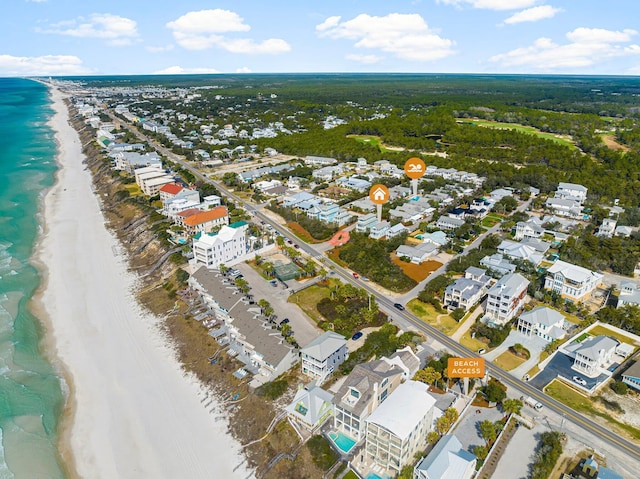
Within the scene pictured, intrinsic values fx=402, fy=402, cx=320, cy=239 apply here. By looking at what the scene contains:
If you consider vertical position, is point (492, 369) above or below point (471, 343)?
below

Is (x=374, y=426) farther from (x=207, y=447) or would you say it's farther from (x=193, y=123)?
(x=193, y=123)

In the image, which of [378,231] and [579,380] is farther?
[378,231]

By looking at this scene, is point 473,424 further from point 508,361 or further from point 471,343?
point 471,343

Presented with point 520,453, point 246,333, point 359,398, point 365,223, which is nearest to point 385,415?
point 359,398

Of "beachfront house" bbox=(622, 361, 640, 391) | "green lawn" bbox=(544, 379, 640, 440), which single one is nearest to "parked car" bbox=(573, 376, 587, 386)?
"green lawn" bbox=(544, 379, 640, 440)

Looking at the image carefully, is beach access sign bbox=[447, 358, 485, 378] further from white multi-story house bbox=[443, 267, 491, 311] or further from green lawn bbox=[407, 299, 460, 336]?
white multi-story house bbox=[443, 267, 491, 311]

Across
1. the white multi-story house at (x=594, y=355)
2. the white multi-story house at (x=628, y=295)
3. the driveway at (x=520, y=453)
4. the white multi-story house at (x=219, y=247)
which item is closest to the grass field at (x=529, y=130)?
the white multi-story house at (x=628, y=295)

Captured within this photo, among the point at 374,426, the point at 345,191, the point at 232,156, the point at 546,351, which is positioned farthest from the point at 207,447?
the point at 232,156
